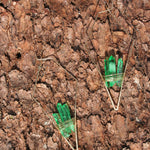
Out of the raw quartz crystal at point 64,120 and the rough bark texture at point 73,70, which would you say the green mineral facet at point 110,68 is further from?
the raw quartz crystal at point 64,120

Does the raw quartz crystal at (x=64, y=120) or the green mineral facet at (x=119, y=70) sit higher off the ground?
the green mineral facet at (x=119, y=70)

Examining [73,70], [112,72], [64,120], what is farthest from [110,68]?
[64,120]

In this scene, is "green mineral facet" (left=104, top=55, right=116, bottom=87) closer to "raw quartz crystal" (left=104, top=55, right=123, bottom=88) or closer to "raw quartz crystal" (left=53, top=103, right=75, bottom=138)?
"raw quartz crystal" (left=104, top=55, right=123, bottom=88)

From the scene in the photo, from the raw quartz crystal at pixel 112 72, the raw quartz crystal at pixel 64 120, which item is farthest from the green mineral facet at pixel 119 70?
the raw quartz crystal at pixel 64 120

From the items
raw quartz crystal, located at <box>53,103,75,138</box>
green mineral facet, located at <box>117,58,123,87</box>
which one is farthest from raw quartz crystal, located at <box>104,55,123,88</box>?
raw quartz crystal, located at <box>53,103,75,138</box>

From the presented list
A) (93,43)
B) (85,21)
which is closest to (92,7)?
(85,21)

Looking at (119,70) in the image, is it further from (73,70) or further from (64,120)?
(64,120)
